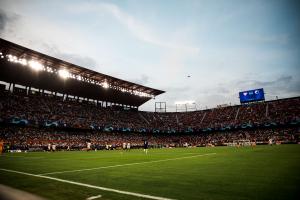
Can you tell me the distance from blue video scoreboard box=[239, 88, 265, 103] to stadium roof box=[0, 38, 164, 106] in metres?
27.2

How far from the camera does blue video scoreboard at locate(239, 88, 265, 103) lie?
67.8 m

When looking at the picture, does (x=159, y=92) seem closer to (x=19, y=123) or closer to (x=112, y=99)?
(x=112, y=99)

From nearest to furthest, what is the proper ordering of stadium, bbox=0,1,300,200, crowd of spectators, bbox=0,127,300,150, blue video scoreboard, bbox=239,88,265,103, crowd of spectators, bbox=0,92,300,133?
stadium, bbox=0,1,300,200 → crowd of spectators, bbox=0,127,300,150 → crowd of spectators, bbox=0,92,300,133 → blue video scoreboard, bbox=239,88,265,103

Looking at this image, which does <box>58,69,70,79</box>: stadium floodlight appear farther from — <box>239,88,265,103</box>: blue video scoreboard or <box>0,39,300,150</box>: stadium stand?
<box>239,88,265,103</box>: blue video scoreboard

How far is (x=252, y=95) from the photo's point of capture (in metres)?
69.1

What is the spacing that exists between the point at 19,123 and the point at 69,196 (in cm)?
4692

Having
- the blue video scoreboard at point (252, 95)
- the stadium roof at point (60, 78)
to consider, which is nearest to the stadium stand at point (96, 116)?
the stadium roof at point (60, 78)

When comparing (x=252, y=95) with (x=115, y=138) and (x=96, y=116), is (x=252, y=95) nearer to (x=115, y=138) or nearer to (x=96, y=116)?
(x=115, y=138)

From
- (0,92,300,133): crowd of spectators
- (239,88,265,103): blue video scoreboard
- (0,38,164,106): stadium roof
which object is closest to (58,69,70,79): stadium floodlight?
Result: (0,38,164,106): stadium roof

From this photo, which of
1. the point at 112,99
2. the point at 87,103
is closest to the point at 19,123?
the point at 87,103

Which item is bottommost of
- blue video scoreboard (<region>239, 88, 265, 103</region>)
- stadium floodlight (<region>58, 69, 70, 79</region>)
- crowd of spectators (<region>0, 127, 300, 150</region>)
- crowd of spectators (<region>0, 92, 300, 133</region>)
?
crowd of spectators (<region>0, 127, 300, 150</region>)

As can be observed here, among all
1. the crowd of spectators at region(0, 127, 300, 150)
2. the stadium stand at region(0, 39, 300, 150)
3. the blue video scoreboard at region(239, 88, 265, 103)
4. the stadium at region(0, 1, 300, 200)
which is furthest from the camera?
the blue video scoreboard at region(239, 88, 265, 103)

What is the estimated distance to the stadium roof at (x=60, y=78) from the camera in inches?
1749

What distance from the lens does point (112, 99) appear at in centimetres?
7250
